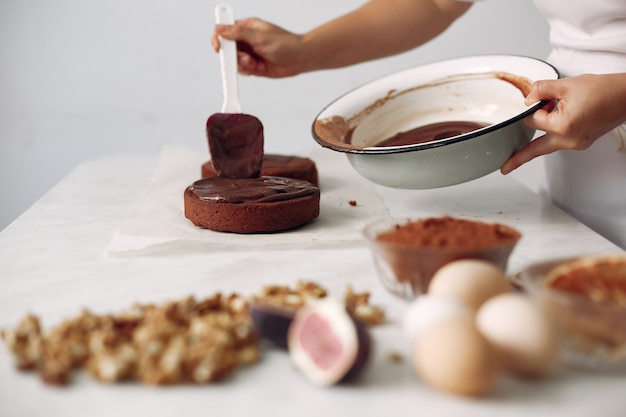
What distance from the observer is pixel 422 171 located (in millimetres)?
1653

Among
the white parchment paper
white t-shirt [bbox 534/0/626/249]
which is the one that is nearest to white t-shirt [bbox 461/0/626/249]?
white t-shirt [bbox 534/0/626/249]

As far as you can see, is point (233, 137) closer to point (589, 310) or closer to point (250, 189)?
point (250, 189)

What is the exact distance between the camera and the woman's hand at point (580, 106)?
151cm

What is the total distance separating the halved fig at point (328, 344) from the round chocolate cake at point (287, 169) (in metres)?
1.03

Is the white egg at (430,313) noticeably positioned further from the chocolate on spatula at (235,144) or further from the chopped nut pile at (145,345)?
the chocolate on spatula at (235,144)

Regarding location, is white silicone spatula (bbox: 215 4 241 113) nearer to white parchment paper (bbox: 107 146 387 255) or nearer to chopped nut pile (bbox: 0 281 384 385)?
white parchment paper (bbox: 107 146 387 255)

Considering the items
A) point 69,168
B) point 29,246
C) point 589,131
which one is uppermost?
point 589,131

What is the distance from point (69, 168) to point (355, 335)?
9.51 feet

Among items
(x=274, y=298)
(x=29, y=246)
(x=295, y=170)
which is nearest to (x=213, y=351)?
(x=274, y=298)

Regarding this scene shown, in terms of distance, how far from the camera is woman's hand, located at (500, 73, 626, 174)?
151cm

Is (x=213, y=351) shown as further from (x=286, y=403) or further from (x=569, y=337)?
(x=569, y=337)

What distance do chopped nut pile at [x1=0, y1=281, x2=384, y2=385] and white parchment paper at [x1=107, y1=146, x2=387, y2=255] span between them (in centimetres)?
46

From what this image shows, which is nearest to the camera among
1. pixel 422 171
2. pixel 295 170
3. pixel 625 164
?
pixel 422 171

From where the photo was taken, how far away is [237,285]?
133 centimetres
